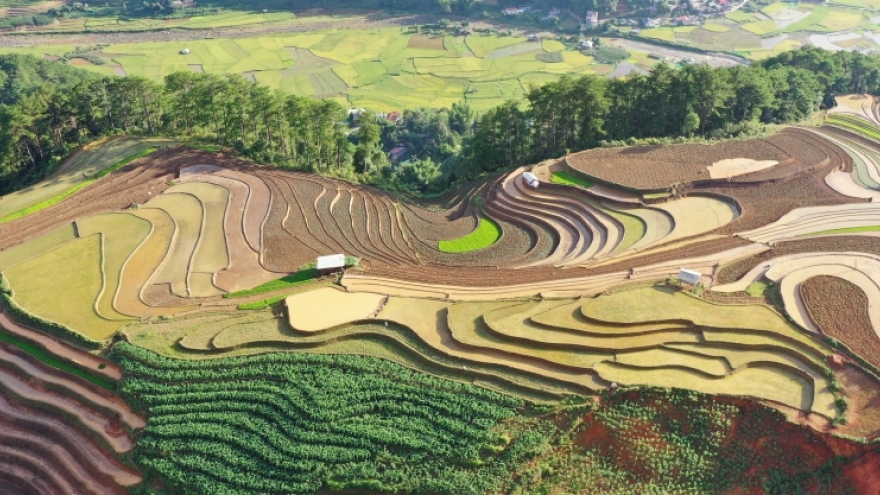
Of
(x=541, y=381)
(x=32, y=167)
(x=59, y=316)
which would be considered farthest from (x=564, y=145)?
(x=32, y=167)

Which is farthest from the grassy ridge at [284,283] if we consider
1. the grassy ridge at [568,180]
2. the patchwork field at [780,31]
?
the patchwork field at [780,31]

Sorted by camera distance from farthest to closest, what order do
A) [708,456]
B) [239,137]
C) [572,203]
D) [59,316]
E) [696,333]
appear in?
[239,137]
[572,203]
[59,316]
[696,333]
[708,456]

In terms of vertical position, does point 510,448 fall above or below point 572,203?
below

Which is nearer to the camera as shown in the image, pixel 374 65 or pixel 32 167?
pixel 32 167

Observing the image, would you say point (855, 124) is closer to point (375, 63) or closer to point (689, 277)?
point (689, 277)

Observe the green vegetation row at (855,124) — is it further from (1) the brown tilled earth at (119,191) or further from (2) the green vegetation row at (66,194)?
(2) the green vegetation row at (66,194)

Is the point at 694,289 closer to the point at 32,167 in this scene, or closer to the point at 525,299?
the point at 525,299
